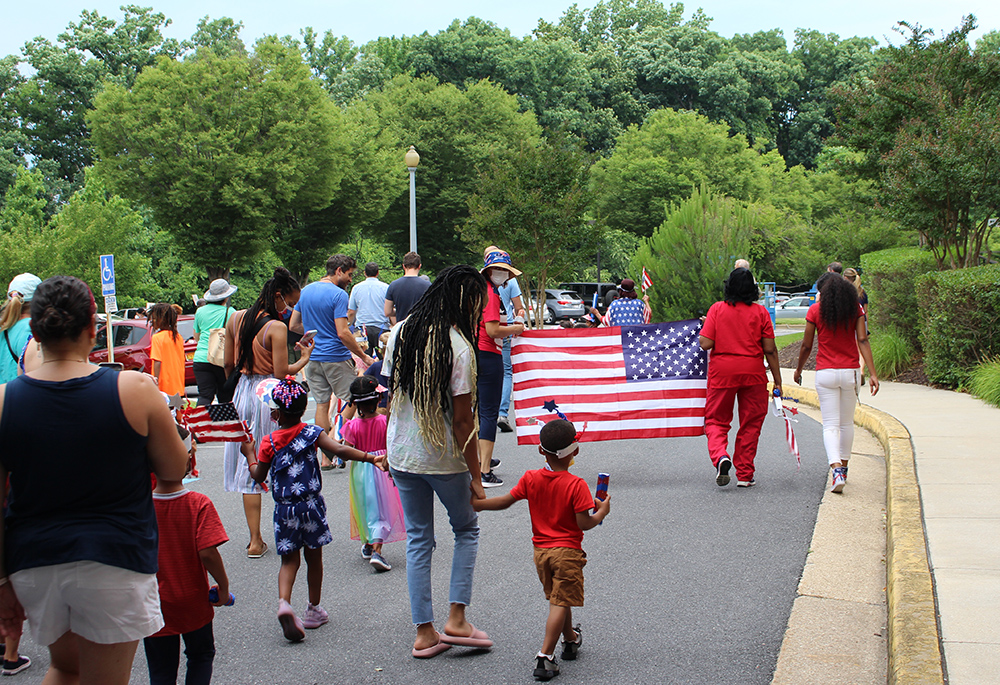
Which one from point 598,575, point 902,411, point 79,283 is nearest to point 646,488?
point 598,575

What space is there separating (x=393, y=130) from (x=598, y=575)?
46.1m

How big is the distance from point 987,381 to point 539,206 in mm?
17504

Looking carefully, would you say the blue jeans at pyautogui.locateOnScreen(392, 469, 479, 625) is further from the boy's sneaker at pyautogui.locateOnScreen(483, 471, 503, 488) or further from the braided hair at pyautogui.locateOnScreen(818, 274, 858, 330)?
the braided hair at pyautogui.locateOnScreen(818, 274, 858, 330)

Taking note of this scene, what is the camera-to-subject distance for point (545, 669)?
161 inches

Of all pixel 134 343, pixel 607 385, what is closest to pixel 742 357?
pixel 607 385

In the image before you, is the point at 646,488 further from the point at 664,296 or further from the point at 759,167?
the point at 759,167

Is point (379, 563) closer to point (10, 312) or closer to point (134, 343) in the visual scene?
point (10, 312)

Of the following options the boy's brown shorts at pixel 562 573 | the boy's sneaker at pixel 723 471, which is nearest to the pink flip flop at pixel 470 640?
the boy's brown shorts at pixel 562 573

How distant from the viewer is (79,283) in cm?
301

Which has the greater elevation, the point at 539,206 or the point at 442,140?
the point at 442,140

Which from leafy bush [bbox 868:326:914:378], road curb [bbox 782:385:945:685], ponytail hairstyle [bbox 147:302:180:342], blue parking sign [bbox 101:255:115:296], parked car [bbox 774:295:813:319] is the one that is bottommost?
parked car [bbox 774:295:813:319]

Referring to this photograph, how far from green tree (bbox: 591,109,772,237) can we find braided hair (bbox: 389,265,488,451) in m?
46.1

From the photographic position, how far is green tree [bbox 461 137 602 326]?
2777 centimetres

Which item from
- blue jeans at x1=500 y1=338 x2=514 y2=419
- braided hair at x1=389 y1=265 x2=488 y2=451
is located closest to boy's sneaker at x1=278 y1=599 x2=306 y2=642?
braided hair at x1=389 y1=265 x2=488 y2=451
